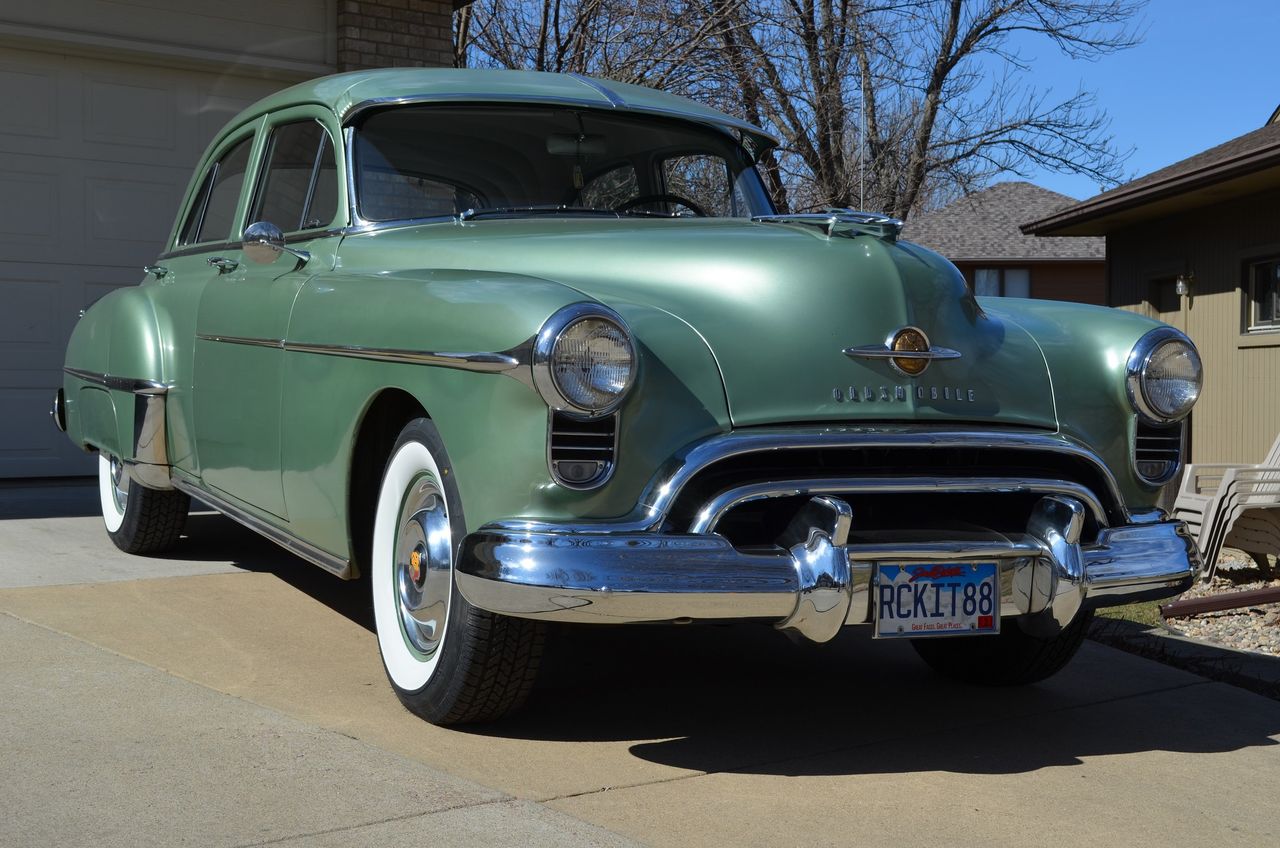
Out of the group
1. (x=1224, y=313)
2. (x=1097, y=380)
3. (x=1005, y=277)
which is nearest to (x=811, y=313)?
(x=1097, y=380)

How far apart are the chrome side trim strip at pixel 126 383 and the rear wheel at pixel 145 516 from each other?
31 centimetres

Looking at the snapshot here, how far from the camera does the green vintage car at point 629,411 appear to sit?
122 inches

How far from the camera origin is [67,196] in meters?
8.78

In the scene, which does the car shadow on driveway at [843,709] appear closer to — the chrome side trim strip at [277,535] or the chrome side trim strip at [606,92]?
the chrome side trim strip at [277,535]

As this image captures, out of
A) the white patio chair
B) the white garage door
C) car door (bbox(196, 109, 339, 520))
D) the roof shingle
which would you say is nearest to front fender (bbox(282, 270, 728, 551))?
car door (bbox(196, 109, 339, 520))

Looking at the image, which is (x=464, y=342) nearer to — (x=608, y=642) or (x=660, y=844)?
(x=660, y=844)

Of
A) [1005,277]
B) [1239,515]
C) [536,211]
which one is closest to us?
[536,211]

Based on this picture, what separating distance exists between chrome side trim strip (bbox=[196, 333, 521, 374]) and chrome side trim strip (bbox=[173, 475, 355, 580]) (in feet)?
1.85

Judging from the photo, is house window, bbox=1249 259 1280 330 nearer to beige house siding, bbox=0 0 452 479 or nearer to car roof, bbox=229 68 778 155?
beige house siding, bbox=0 0 452 479

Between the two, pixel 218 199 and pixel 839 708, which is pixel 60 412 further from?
pixel 839 708

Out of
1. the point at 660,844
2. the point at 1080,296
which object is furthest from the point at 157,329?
the point at 1080,296

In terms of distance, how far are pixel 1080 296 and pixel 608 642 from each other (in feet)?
101

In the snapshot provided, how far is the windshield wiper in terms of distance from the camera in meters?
4.27

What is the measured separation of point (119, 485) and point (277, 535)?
6.56ft
